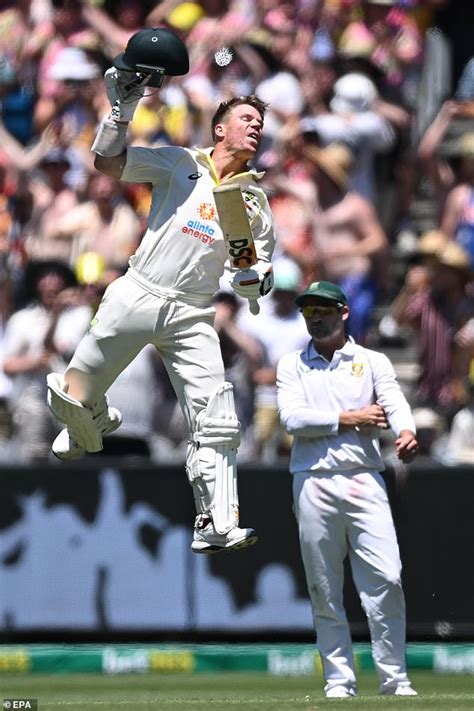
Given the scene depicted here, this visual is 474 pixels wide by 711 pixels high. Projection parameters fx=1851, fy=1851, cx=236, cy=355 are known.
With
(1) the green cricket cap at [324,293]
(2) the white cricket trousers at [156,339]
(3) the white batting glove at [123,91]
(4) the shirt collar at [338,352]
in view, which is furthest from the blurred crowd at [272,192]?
(3) the white batting glove at [123,91]

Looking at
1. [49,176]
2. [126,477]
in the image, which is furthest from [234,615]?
[49,176]

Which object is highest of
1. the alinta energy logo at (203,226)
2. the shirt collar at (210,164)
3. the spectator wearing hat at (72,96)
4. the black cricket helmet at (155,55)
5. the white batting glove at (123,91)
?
the spectator wearing hat at (72,96)

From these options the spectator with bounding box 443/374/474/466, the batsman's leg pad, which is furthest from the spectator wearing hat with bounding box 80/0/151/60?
the batsman's leg pad

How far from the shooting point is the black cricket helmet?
7961 millimetres

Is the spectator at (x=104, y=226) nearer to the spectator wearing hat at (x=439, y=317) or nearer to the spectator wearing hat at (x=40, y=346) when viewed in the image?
the spectator wearing hat at (x=40, y=346)

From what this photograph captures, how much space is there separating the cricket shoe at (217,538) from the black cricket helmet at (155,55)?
2028 mm

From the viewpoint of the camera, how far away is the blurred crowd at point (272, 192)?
1219cm

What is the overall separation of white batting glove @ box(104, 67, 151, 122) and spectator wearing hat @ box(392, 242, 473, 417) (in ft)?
14.8

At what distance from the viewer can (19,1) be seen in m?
14.8

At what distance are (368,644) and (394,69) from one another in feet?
14.9

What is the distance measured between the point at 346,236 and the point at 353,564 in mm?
3467

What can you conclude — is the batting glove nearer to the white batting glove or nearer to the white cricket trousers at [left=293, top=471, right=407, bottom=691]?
the white batting glove

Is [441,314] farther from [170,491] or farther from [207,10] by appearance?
[207,10]

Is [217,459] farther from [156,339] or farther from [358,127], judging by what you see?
[358,127]
